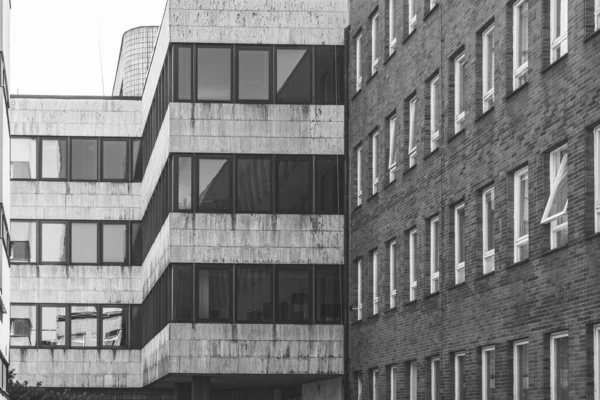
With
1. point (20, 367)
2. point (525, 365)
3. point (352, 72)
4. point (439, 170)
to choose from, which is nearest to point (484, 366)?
point (525, 365)

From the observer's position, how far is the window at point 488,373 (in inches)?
1044

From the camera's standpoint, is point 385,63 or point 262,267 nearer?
point 385,63

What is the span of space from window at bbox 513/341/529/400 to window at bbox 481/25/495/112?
4.68 m

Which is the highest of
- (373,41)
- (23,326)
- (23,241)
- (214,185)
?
(373,41)

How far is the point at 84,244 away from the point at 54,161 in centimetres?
317

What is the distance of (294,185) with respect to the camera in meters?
39.3

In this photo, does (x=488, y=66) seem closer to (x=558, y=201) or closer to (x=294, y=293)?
(x=558, y=201)

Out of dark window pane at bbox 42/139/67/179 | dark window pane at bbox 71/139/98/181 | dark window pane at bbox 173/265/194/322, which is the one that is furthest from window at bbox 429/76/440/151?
dark window pane at bbox 42/139/67/179

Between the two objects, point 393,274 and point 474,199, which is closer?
point 474,199

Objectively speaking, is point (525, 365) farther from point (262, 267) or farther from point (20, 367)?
point (20, 367)

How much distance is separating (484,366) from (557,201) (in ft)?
16.7

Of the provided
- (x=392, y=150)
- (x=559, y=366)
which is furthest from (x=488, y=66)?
(x=392, y=150)

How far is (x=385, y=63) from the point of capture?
115 ft

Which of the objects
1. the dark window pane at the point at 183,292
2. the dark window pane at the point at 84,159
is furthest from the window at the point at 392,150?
the dark window pane at the point at 84,159
